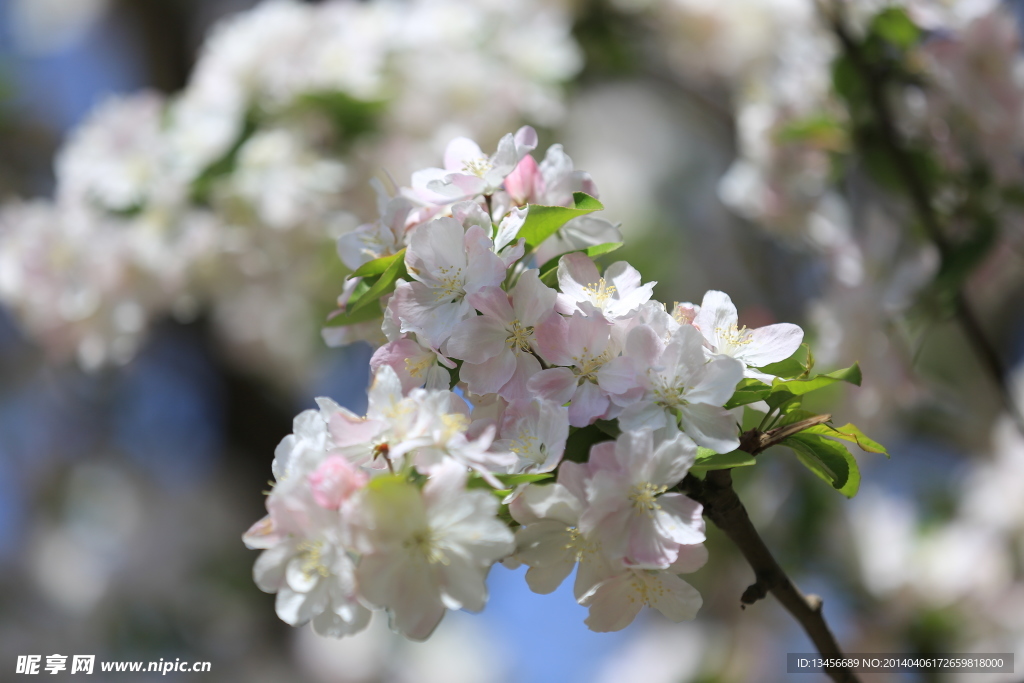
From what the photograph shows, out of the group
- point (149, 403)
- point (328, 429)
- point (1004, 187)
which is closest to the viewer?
point (328, 429)

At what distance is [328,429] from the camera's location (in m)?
0.50


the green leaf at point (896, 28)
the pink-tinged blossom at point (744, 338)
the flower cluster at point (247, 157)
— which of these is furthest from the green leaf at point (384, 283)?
the green leaf at point (896, 28)

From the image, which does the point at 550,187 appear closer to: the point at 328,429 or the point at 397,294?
the point at 397,294

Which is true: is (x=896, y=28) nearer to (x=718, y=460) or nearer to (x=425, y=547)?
(x=718, y=460)

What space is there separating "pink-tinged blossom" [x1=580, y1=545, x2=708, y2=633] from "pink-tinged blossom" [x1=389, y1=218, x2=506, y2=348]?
196 mm

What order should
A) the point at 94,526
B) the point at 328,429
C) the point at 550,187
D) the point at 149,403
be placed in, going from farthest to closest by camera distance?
the point at 94,526
the point at 149,403
the point at 550,187
the point at 328,429

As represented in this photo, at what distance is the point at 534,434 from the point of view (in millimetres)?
492

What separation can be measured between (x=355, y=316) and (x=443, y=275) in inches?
4.5

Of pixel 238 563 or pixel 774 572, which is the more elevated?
pixel 774 572

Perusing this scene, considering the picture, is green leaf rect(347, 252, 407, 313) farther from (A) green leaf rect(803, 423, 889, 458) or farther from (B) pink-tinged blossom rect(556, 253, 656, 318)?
(A) green leaf rect(803, 423, 889, 458)

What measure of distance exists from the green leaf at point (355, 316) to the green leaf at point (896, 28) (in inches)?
36.5

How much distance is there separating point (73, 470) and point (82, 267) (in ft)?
7.76

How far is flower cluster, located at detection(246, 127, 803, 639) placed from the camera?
448 millimetres

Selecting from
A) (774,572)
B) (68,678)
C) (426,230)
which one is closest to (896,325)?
(774,572)
